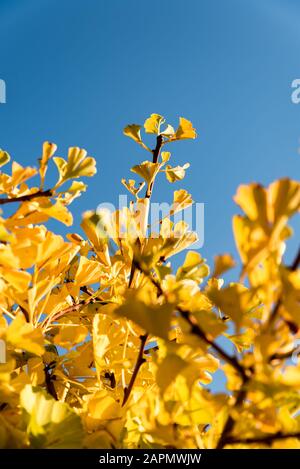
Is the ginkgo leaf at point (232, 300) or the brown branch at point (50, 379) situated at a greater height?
the ginkgo leaf at point (232, 300)

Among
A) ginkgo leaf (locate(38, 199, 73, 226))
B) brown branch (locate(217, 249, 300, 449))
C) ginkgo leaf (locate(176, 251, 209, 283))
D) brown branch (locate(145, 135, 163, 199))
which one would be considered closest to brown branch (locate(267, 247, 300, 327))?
brown branch (locate(217, 249, 300, 449))

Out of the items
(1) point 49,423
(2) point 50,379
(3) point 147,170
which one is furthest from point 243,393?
(3) point 147,170

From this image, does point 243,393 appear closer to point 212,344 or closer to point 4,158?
point 212,344

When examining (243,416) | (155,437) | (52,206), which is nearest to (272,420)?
(243,416)

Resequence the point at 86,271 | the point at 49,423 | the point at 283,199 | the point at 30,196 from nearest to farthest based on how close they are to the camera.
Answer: the point at 283,199 → the point at 49,423 → the point at 30,196 → the point at 86,271

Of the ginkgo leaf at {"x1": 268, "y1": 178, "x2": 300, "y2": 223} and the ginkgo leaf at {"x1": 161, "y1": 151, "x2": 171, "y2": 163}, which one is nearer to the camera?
the ginkgo leaf at {"x1": 268, "y1": 178, "x2": 300, "y2": 223}

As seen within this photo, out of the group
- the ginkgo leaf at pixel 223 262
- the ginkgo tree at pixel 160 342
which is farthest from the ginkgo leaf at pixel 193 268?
the ginkgo leaf at pixel 223 262

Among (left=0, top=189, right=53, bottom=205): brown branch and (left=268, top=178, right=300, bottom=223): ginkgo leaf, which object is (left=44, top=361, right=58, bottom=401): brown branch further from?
(left=268, top=178, right=300, bottom=223): ginkgo leaf

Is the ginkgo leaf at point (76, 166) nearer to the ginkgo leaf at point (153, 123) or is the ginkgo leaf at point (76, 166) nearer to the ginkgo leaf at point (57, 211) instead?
the ginkgo leaf at point (57, 211)

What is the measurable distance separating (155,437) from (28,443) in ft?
0.56

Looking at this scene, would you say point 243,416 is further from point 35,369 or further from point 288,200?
point 35,369

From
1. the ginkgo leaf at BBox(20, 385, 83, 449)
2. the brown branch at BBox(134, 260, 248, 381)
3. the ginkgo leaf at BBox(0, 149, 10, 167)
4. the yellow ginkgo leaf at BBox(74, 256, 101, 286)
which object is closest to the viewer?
the brown branch at BBox(134, 260, 248, 381)

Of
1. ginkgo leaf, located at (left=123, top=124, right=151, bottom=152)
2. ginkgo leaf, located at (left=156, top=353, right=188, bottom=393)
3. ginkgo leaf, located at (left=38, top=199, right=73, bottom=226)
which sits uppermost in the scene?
ginkgo leaf, located at (left=123, top=124, right=151, bottom=152)

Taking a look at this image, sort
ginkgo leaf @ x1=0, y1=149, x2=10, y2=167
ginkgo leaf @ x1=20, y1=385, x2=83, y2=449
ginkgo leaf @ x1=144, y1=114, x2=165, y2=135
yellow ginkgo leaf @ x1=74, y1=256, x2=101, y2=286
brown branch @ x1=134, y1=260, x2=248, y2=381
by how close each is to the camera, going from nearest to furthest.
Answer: brown branch @ x1=134, y1=260, x2=248, y2=381, ginkgo leaf @ x1=20, y1=385, x2=83, y2=449, ginkgo leaf @ x1=0, y1=149, x2=10, y2=167, yellow ginkgo leaf @ x1=74, y1=256, x2=101, y2=286, ginkgo leaf @ x1=144, y1=114, x2=165, y2=135
